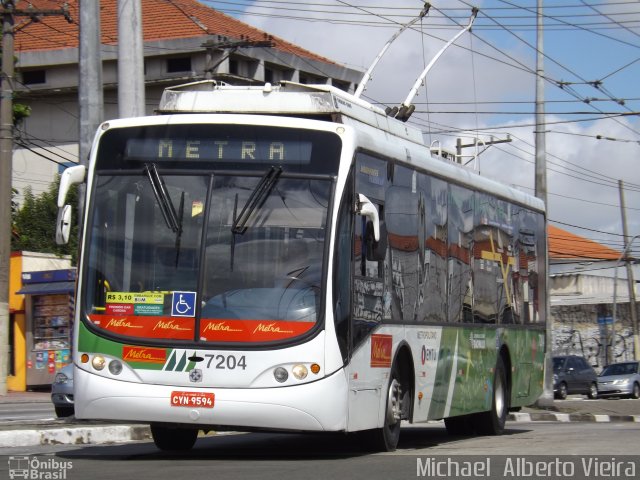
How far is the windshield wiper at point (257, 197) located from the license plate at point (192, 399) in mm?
1402

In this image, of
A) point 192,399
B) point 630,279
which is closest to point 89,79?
point 192,399

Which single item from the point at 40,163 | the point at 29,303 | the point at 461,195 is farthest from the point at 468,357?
the point at 40,163

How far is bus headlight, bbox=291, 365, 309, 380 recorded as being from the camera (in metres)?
10.1

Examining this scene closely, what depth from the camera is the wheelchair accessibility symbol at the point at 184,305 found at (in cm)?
1032

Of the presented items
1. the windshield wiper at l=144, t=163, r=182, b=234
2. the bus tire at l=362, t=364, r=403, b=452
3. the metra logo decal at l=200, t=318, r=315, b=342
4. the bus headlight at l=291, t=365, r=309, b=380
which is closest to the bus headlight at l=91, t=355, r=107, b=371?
the metra logo decal at l=200, t=318, r=315, b=342

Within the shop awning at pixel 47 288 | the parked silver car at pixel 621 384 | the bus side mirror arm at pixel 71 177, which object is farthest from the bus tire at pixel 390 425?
the parked silver car at pixel 621 384

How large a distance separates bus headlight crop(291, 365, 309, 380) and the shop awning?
86.0 ft

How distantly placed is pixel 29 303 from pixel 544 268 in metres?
21.9

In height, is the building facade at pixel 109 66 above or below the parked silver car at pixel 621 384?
above

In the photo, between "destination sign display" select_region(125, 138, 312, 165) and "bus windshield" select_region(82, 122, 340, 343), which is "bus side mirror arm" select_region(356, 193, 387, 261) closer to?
"bus windshield" select_region(82, 122, 340, 343)

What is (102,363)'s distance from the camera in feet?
34.4

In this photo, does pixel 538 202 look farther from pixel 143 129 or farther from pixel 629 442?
pixel 143 129

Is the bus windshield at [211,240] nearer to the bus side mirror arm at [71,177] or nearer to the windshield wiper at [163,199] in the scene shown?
the windshield wiper at [163,199]

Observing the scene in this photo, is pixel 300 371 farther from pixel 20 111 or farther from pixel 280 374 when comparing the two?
pixel 20 111
